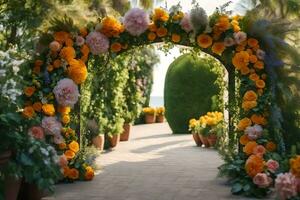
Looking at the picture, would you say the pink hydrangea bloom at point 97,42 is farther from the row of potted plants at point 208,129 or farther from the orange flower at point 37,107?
the row of potted plants at point 208,129

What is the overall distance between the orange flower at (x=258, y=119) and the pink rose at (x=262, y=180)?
80 centimetres

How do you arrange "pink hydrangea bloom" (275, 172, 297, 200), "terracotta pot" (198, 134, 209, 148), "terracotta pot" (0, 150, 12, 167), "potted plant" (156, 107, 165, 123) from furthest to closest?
"potted plant" (156, 107, 165, 123) < "terracotta pot" (198, 134, 209, 148) < "pink hydrangea bloom" (275, 172, 297, 200) < "terracotta pot" (0, 150, 12, 167)

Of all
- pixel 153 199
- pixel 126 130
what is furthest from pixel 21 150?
pixel 126 130

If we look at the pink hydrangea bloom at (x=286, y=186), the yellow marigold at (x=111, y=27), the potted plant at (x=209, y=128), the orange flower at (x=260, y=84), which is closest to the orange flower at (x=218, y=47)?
the orange flower at (x=260, y=84)

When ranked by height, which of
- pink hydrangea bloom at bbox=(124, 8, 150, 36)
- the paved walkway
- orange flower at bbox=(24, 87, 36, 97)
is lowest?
the paved walkway

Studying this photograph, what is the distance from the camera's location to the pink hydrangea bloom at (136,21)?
21.4ft

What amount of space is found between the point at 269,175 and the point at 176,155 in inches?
150

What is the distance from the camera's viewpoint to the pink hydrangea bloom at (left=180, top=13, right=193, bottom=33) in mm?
6523

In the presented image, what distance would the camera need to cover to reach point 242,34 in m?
6.40

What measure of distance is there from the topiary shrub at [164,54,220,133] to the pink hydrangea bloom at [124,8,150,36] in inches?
268

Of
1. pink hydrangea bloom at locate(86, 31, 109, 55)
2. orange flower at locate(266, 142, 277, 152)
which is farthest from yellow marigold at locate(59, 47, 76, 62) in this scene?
orange flower at locate(266, 142, 277, 152)

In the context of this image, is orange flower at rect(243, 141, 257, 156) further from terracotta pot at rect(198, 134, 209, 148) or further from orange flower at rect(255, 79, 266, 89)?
terracotta pot at rect(198, 134, 209, 148)

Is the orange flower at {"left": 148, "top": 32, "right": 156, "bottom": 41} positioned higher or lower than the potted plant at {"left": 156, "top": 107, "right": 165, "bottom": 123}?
higher

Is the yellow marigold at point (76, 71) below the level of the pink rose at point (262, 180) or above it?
above
